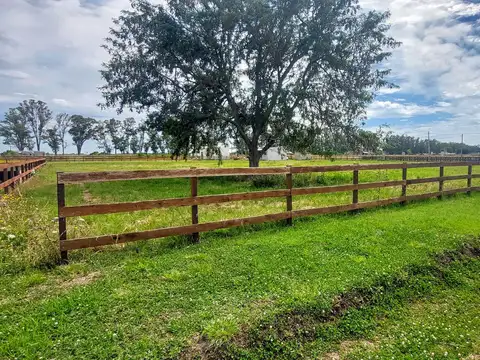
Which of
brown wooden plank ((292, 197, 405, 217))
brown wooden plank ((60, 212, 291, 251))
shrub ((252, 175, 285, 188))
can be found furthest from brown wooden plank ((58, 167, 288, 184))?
shrub ((252, 175, 285, 188))

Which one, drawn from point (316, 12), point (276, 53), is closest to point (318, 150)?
point (276, 53)

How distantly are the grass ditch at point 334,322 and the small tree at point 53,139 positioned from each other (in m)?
101

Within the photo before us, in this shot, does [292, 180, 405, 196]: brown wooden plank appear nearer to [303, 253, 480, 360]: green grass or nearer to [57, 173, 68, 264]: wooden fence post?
[303, 253, 480, 360]: green grass

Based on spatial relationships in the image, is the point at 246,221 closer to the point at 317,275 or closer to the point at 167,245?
the point at 167,245

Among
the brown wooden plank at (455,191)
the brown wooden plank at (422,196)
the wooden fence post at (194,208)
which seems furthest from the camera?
the brown wooden plank at (455,191)

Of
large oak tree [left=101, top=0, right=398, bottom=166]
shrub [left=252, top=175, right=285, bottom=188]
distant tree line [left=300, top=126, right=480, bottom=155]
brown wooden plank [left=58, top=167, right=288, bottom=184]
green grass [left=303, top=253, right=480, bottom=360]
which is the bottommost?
green grass [left=303, top=253, right=480, bottom=360]

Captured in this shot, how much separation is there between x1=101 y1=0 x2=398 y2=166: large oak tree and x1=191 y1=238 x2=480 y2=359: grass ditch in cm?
1143

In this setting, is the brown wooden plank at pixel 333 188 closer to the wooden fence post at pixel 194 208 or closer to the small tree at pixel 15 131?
the wooden fence post at pixel 194 208

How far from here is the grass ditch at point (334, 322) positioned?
2.80m

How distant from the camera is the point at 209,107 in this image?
625 inches

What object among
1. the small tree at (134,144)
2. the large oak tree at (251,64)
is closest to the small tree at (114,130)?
the small tree at (134,144)

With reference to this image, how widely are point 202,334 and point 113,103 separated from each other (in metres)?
15.8

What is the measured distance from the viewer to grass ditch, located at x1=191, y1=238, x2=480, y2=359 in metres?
2.80

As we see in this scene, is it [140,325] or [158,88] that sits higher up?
[158,88]
